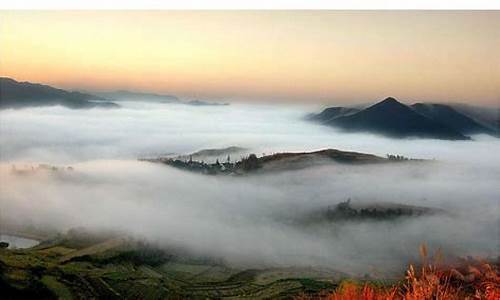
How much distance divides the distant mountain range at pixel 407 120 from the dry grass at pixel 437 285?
0.54 meters

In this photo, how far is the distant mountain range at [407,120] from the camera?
3.84 meters

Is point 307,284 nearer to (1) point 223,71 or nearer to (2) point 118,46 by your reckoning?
(1) point 223,71

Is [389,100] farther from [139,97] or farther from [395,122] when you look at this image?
[139,97]

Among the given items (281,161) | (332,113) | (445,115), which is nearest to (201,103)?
(281,161)

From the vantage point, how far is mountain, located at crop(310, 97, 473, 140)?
12.6 feet

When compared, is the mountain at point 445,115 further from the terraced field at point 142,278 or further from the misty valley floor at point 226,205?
the terraced field at point 142,278

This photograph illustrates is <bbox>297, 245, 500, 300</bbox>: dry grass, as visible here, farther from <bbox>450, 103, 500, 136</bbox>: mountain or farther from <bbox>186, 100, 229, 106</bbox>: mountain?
<bbox>186, 100, 229, 106</bbox>: mountain

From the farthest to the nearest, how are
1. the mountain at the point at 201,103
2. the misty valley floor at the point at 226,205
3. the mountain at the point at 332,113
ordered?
the mountain at the point at 201,103 < the mountain at the point at 332,113 < the misty valley floor at the point at 226,205

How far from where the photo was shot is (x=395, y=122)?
382 centimetres

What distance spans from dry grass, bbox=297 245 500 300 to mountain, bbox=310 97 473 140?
534 millimetres

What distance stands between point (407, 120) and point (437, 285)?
30.3 inches

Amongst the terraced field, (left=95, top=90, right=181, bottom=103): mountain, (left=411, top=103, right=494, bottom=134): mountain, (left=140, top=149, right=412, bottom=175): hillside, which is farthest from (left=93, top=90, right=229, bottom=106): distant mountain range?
(left=411, top=103, right=494, bottom=134): mountain

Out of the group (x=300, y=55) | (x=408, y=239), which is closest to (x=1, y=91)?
(x=300, y=55)

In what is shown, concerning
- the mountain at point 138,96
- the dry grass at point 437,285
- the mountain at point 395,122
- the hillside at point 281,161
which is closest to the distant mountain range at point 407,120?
the mountain at point 395,122
